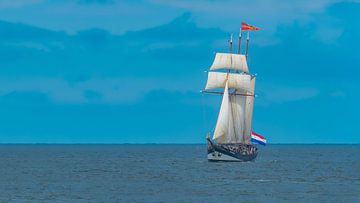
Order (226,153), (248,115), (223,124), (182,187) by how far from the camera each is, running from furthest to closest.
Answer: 1. (248,115)
2. (223,124)
3. (226,153)
4. (182,187)

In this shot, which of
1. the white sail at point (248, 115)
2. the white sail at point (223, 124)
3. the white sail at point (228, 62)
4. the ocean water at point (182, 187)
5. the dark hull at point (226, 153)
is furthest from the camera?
the white sail at point (248, 115)

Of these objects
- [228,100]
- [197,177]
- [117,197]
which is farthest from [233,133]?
[117,197]

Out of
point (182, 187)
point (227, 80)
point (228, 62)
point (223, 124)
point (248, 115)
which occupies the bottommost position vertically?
point (182, 187)

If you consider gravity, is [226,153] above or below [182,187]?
above

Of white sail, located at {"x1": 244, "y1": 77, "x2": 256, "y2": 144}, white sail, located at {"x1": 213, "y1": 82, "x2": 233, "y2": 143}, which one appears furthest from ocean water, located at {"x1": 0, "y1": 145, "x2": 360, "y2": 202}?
white sail, located at {"x1": 244, "y1": 77, "x2": 256, "y2": 144}

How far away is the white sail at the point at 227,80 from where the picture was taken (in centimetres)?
13950

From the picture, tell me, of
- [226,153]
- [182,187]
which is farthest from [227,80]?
[182,187]

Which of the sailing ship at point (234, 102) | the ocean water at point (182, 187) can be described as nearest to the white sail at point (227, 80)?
the sailing ship at point (234, 102)

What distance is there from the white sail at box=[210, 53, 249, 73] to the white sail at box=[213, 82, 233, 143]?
243 inches

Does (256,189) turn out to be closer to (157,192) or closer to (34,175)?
(157,192)

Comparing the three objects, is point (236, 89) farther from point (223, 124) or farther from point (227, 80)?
point (223, 124)

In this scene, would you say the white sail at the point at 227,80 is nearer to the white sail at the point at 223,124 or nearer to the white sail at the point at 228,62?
the white sail at the point at 228,62

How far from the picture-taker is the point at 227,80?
139 meters

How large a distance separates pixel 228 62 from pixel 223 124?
469 inches
